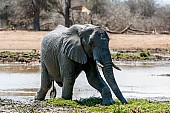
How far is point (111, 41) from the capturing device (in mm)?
43250

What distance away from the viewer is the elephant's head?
1341 centimetres

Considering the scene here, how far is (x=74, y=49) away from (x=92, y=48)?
556 mm

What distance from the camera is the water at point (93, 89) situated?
1831cm

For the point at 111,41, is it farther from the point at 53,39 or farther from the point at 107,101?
the point at 107,101

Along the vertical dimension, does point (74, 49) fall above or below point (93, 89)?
above

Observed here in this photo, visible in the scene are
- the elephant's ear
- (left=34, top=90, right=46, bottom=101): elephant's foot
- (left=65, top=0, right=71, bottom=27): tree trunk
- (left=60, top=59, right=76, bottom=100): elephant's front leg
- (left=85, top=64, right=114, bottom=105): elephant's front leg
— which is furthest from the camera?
(left=65, top=0, right=71, bottom=27): tree trunk

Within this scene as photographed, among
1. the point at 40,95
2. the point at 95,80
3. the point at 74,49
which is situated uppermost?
the point at 74,49

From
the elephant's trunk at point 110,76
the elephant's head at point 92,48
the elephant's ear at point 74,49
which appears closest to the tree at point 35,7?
the elephant's ear at point 74,49

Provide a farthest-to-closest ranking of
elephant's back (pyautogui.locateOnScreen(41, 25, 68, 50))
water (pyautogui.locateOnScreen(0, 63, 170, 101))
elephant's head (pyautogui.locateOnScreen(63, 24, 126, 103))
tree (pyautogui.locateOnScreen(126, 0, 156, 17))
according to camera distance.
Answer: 1. tree (pyautogui.locateOnScreen(126, 0, 156, 17))
2. water (pyautogui.locateOnScreen(0, 63, 170, 101))
3. elephant's back (pyautogui.locateOnScreen(41, 25, 68, 50))
4. elephant's head (pyautogui.locateOnScreen(63, 24, 126, 103))

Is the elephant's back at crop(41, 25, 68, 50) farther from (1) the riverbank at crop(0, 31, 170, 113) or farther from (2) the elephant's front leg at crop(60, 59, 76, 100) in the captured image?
(1) the riverbank at crop(0, 31, 170, 113)

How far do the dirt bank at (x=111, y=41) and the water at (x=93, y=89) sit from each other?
9.97 m

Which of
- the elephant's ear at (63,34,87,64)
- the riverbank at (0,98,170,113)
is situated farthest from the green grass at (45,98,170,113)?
the elephant's ear at (63,34,87,64)

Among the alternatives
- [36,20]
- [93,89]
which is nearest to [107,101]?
[93,89]

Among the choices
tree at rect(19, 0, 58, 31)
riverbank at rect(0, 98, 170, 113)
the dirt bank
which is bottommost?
the dirt bank
